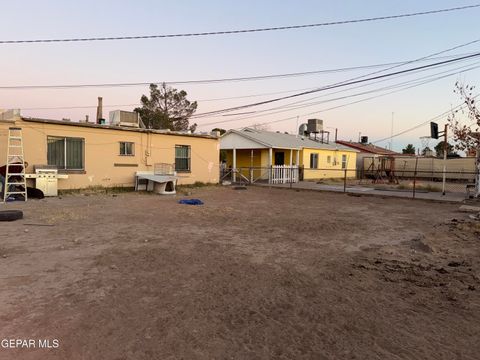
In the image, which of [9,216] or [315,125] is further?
[315,125]

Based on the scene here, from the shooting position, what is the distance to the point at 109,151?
17344 millimetres

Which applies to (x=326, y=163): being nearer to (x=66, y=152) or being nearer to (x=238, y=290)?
(x=66, y=152)

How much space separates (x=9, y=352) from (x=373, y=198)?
16775 millimetres

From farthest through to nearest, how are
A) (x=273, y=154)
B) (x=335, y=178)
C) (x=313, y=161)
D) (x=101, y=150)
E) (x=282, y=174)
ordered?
(x=335, y=178) < (x=313, y=161) < (x=273, y=154) < (x=282, y=174) < (x=101, y=150)

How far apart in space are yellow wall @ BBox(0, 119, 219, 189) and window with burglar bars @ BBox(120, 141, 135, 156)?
0.16m

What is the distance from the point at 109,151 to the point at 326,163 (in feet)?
67.0

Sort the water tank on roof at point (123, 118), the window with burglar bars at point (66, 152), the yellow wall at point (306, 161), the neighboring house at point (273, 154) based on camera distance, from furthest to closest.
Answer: the yellow wall at point (306, 161) < the neighboring house at point (273, 154) < the water tank on roof at point (123, 118) < the window with burglar bars at point (66, 152)

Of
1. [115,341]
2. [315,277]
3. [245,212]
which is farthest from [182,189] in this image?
[115,341]

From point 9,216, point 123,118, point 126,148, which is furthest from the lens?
point 123,118

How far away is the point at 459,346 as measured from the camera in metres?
3.30

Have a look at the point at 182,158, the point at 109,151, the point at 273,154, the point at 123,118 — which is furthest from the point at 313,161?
the point at 109,151

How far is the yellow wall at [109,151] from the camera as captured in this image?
14820 millimetres

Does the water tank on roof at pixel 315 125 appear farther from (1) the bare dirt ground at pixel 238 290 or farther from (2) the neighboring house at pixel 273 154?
(1) the bare dirt ground at pixel 238 290

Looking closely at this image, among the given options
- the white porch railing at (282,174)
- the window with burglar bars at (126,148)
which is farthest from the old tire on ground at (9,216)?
the white porch railing at (282,174)
